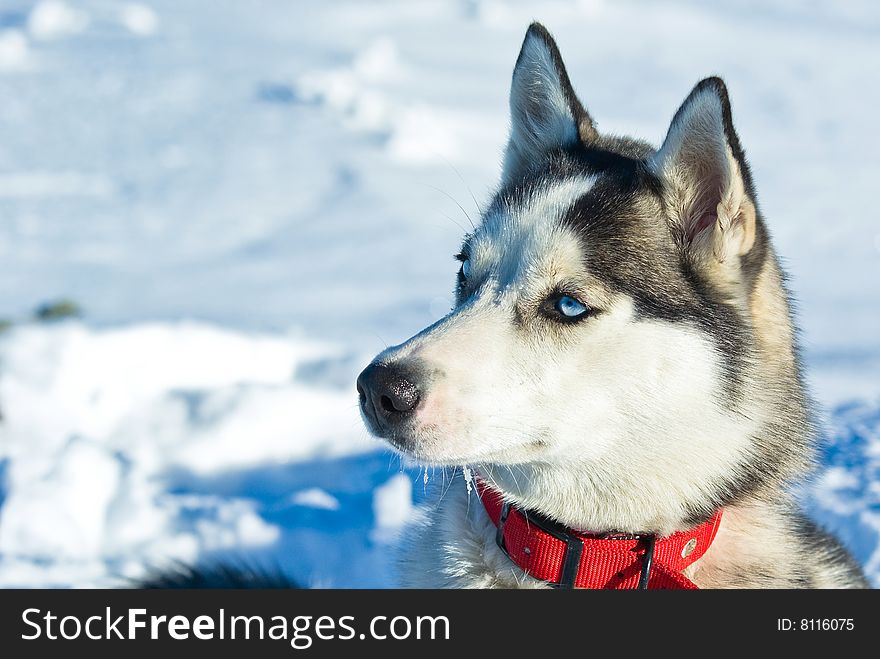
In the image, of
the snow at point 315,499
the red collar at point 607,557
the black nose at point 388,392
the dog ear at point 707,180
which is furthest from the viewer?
the snow at point 315,499

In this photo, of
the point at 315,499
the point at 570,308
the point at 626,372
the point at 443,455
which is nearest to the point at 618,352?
the point at 626,372

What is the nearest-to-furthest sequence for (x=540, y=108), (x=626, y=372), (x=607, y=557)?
1. (x=626, y=372)
2. (x=607, y=557)
3. (x=540, y=108)

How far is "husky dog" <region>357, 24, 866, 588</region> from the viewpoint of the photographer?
7.54ft

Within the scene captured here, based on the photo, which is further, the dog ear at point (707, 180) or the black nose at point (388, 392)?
the dog ear at point (707, 180)

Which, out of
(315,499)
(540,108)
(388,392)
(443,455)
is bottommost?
(315,499)

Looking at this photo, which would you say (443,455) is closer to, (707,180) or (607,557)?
(607,557)

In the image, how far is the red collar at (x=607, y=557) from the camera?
8.03 ft

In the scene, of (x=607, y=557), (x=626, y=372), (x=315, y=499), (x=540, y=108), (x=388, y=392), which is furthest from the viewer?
(x=315, y=499)

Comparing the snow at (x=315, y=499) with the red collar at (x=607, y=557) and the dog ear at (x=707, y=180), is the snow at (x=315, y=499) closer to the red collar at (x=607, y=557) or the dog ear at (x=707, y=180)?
the red collar at (x=607, y=557)

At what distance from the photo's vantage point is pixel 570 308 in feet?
7.91

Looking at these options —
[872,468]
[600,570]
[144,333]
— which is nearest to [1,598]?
[600,570]

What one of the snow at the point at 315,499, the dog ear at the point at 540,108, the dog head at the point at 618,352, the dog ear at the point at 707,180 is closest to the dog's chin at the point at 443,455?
the dog head at the point at 618,352

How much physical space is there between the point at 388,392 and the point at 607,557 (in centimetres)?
77

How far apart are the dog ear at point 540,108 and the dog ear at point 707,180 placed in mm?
433
